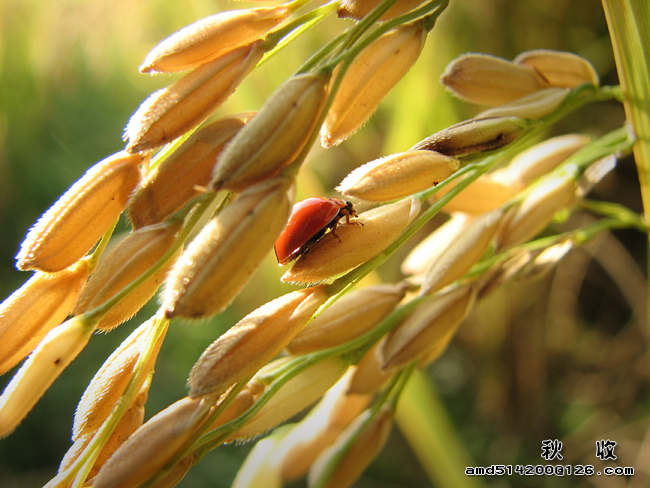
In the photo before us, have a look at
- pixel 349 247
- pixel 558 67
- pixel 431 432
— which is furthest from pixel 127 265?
pixel 431 432

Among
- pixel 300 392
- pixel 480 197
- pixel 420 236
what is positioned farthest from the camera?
pixel 420 236

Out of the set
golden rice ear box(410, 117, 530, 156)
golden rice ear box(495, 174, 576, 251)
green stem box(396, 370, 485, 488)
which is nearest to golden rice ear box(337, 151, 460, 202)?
golden rice ear box(410, 117, 530, 156)

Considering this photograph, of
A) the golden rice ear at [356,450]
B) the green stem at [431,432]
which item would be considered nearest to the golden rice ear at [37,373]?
the golden rice ear at [356,450]

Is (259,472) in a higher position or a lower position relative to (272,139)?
lower

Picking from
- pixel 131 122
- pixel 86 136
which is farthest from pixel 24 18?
pixel 131 122

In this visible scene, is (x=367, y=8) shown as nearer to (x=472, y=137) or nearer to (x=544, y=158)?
(x=472, y=137)

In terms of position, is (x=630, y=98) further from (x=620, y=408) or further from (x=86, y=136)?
(x=86, y=136)
